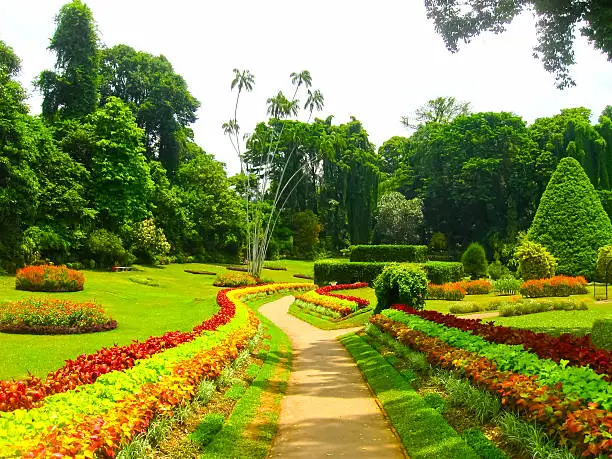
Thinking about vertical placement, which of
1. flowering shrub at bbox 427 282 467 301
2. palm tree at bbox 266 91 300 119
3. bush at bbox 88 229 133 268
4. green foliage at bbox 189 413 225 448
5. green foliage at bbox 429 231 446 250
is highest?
palm tree at bbox 266 91 300 119

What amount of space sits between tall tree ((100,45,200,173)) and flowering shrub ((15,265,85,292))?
111 feet

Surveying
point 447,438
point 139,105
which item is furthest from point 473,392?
point 139,105

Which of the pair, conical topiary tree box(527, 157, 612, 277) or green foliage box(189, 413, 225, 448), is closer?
green foliage box(189, 413, 225, 448)

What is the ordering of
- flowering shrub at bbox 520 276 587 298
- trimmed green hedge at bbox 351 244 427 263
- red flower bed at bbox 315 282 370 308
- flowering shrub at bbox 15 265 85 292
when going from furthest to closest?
trimmed green hedge at bbox 351 244 427 263 → flowering shrub at bbox 520 276 587 298 → red flower bed at bbox 315 282 370 308 → flowering shrub at bbox 15 265 85 292

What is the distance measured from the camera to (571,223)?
3092 cm

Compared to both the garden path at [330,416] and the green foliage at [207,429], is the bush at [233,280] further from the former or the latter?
the green foliage at [207,429]

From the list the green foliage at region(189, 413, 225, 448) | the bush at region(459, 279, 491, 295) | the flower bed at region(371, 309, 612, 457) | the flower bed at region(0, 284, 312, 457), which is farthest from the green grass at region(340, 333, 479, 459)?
the bush at region(459, 279, 491, 295)

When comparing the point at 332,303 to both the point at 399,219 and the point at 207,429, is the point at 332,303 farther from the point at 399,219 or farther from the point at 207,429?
the point at 399,219

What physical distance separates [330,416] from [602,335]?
22.5ft

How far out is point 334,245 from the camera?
6191 centimetres

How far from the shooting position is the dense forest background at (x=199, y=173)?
110ft

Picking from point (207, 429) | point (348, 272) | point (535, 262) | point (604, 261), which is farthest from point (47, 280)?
point (604, 261)

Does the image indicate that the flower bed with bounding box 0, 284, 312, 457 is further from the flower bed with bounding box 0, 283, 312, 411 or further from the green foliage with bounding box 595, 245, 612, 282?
the green foliage with bounding box 595, 245, 612, 282

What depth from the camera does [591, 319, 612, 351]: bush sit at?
10212mm
